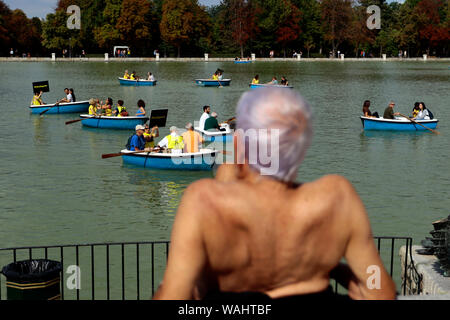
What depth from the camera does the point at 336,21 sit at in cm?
11731

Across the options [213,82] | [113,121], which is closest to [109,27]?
[213,82]

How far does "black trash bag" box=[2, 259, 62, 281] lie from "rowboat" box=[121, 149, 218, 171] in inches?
470

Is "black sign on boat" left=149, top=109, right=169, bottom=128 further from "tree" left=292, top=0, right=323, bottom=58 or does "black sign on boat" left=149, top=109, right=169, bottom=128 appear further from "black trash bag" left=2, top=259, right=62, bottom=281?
"tree" left=292, top=0, right=323, bottom=58

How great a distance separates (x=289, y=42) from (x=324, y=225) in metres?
121

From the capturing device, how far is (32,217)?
15.0 m

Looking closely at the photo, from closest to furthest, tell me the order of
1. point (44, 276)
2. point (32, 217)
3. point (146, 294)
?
point (44, 276)
point (146, 294)
point (32, 217)

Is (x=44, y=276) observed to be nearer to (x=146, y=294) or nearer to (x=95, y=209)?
(x=146, y=294)

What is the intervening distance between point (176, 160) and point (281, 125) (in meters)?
17.4

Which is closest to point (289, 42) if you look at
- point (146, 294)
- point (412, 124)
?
point (412, 124)

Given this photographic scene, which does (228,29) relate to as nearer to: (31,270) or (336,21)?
(336,21)

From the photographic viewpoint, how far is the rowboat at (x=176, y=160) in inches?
762

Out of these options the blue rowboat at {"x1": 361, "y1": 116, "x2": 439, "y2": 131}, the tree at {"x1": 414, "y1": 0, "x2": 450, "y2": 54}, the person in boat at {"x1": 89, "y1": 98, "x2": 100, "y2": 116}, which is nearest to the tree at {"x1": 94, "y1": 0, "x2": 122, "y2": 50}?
the tree at {"x1": 414, "y1": 0, "x2": 450, "y2": 54}

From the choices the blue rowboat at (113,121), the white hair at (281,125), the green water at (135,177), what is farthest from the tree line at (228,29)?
the white hair at (281,125)
